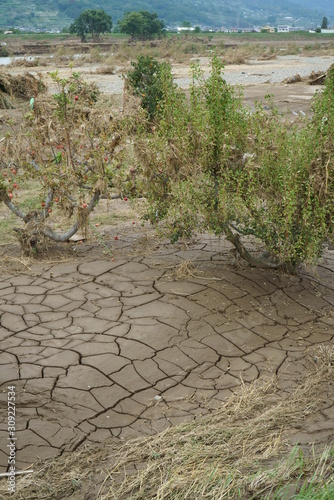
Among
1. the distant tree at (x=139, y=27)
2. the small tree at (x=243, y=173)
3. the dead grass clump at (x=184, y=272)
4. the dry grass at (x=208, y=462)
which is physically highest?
the small tree at (x=243, y=173)

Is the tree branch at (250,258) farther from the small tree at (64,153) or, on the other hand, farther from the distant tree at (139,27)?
the distant tree at (139,27)

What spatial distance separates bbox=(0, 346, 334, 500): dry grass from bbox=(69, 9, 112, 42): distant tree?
59.6 metres

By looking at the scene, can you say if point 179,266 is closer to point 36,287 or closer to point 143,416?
point 36,287

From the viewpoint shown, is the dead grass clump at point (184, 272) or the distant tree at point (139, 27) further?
the distant tree at point (139, 27)

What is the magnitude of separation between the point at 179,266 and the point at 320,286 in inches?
50.3

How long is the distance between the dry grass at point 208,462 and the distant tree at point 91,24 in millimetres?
59599

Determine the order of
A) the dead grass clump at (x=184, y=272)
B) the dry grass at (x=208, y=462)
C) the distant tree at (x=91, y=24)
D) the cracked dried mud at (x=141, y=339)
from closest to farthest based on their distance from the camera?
the dry grass at (x=208, y=462), the cracked dried mud at (x=141, y=339), the dead grass clump at (x=184, y=272), the distant tree at (x=91, y=24)

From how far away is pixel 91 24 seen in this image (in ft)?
207

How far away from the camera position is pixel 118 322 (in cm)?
564

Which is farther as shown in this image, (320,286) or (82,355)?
(320,286)

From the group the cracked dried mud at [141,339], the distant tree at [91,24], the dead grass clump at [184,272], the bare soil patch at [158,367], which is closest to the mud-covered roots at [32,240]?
the bare soil patch at [158,367]

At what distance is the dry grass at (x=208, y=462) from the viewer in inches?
152

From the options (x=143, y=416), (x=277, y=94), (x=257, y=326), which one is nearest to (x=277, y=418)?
(x=143, y=416)

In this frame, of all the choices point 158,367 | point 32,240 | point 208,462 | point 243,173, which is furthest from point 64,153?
point 208,462
